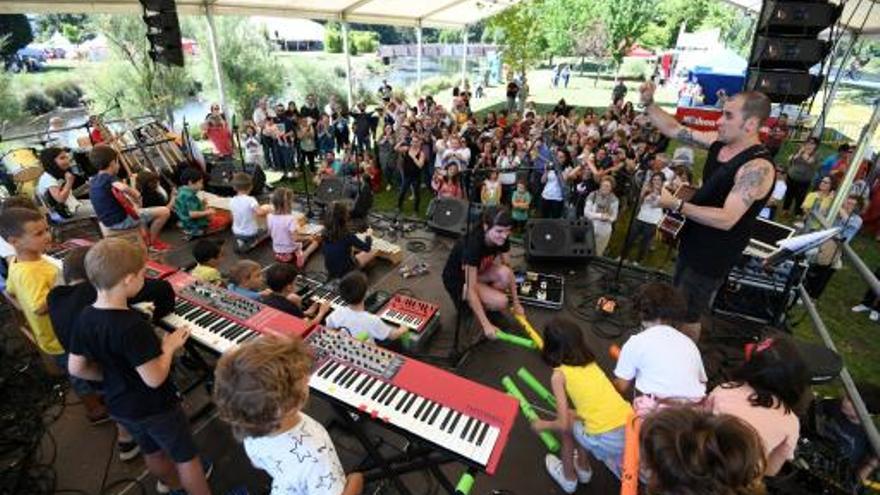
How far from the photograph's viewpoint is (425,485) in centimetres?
314

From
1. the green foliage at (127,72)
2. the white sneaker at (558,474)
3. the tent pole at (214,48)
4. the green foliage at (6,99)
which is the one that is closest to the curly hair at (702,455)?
the white sneaker at (558,474)

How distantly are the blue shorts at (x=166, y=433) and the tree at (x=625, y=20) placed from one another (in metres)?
28.7

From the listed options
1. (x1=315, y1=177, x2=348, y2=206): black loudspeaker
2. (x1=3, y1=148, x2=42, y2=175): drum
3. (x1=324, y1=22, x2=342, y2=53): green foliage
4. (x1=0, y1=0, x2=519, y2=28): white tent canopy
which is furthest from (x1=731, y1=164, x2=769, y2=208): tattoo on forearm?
(x1=324, y1=22, x2=342, y2=53): green foliage

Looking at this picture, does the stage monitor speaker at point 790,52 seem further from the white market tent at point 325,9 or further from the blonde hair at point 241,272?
the white market tent at point 325,9

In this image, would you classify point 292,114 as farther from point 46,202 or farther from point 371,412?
point 371,412

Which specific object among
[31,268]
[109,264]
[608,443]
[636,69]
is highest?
[636,69]

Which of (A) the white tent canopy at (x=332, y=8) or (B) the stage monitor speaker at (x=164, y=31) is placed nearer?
(B) the stage monitor speaker at (x=164, y=31)

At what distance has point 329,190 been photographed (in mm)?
8180

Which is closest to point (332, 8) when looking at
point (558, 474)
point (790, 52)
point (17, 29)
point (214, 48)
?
point (214, 48)

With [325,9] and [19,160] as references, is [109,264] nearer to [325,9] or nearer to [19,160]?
[19,160]

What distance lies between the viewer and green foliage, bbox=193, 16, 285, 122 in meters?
16.3

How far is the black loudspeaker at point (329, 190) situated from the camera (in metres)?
8.09

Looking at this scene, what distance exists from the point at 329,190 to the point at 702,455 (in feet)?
24.8

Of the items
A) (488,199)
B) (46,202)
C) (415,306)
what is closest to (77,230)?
(46,202)
